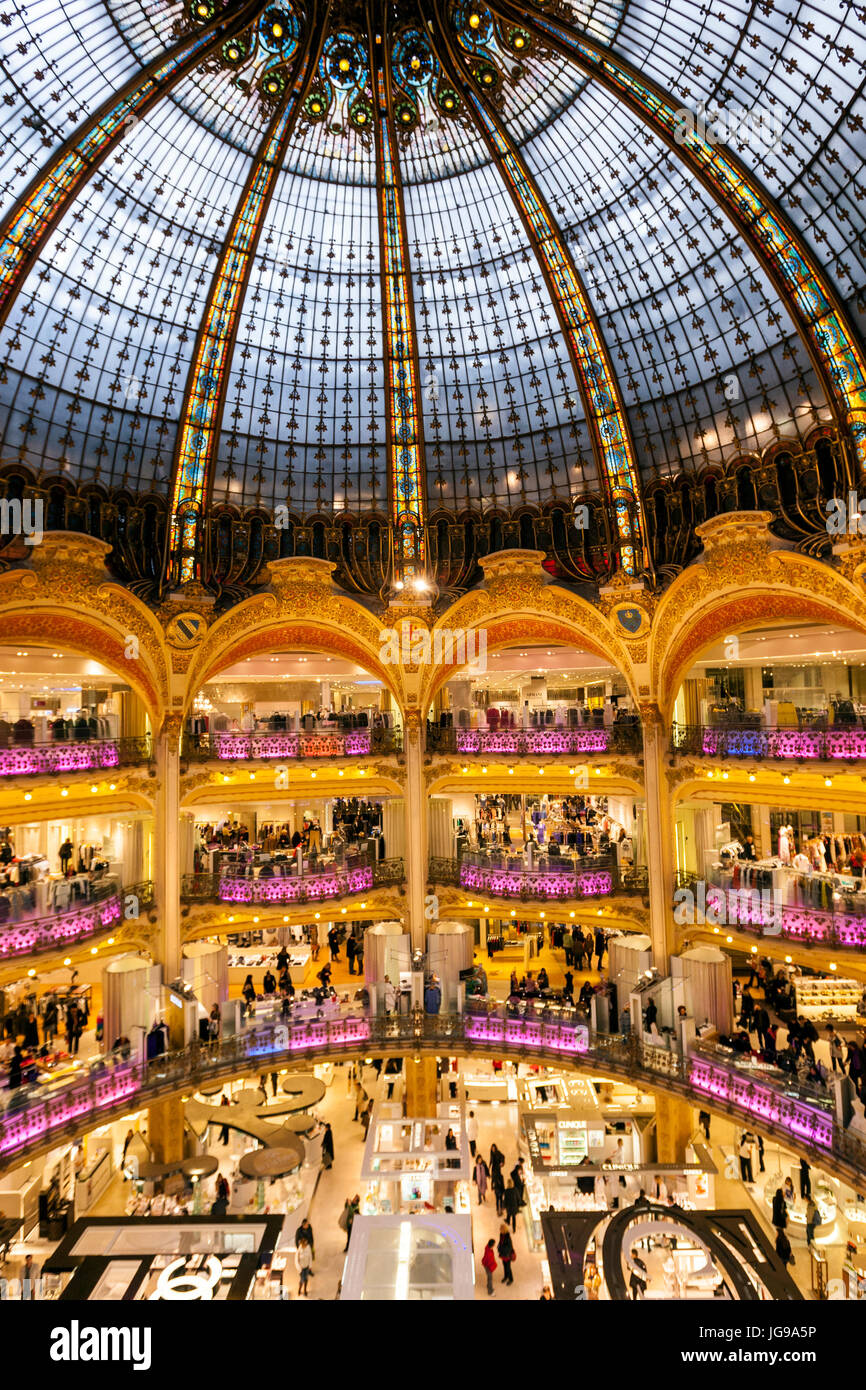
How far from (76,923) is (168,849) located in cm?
396

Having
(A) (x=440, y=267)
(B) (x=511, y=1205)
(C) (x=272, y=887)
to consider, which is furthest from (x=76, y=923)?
(A) (x=440, y=267)

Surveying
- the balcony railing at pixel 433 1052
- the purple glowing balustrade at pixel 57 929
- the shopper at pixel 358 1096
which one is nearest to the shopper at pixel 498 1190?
the balcony railing at pixel 433 1052

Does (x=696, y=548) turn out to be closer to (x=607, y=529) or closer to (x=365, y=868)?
(x=607, y=529)

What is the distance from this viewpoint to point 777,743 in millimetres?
23438

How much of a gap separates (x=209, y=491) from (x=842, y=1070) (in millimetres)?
27255

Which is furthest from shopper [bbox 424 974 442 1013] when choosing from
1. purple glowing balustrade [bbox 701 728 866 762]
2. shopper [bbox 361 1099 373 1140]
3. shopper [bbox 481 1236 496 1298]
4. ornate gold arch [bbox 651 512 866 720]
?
ornate gold arch [bbox 651 512 866 720]

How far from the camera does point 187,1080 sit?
78.3 feet

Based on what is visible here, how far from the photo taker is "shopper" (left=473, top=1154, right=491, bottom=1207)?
24.0m

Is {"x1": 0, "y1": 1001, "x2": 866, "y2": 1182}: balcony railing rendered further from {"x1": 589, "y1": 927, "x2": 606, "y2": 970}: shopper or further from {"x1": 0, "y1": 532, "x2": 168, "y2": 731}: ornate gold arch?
{"x1": 0, "y1": 532, "x2": 168, "y2": 731}: ornate gold arch

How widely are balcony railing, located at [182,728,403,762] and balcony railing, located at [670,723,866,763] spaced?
36.8 feet

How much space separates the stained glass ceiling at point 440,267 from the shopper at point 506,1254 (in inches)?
904

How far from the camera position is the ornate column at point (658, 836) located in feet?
88.2
